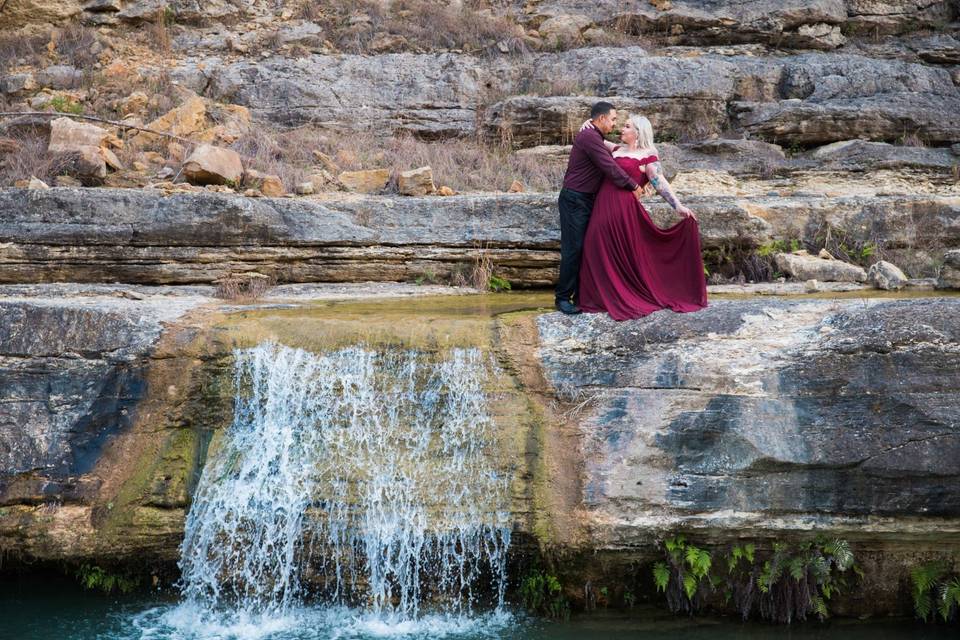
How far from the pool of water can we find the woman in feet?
7.69

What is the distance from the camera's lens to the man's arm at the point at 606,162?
22.9 feet

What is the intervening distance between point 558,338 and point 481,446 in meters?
0.98

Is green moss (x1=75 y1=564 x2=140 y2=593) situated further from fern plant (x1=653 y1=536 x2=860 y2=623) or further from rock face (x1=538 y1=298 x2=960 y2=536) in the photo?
fern plant (x1=653 y1=536 x2=860 y2=623)

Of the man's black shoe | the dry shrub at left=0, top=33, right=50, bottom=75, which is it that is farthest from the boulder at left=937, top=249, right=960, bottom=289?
the dry shrub at left=0, top=33, right=50, bottom=75

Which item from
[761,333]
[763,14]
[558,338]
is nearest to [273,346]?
[558,338]

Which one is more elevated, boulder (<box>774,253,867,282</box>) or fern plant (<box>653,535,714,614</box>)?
boulder (<box>774,253,867,282</box>)

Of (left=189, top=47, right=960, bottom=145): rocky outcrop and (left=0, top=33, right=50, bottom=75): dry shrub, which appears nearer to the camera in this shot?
(left=189, top=47, right=960, bottom=145): rocky outcrop

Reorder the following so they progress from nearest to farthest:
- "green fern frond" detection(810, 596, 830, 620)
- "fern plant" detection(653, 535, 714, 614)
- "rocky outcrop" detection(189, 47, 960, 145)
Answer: "fern plant" detection(653, 535, 714, 614) → "green fern frond" detection(810, 596, 830, 620) → "rocky outcrop" detection(189, 47, 960, 145)

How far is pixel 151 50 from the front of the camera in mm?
13594

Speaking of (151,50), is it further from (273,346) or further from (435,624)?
(435,624)

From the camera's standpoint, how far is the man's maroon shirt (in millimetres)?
7000

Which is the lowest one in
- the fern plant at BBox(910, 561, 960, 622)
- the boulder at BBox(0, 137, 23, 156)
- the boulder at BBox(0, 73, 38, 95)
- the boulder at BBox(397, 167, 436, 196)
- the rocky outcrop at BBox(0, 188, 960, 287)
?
the fern plant at BBox(910, 561, 960, 622)

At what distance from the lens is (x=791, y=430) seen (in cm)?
606

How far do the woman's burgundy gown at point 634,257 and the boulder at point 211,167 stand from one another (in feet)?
14.3
